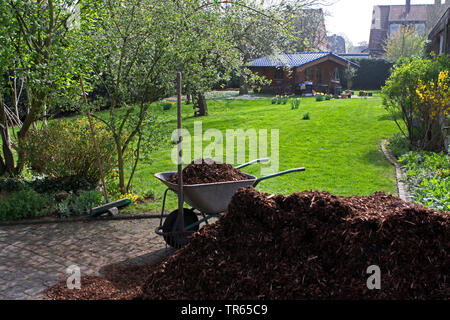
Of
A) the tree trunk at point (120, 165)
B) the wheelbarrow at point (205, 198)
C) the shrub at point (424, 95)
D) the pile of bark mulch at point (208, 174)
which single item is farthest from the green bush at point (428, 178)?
the tree trunk at point (120, 165)

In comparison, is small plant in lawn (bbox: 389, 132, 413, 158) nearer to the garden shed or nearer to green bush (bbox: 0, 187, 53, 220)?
green bush (bbox: 0, 187, 53, 220)

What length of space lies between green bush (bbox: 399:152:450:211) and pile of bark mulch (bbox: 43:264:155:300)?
3.47 meters

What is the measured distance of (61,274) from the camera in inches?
165

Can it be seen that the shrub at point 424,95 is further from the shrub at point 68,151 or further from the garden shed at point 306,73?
the garden shed at point 306,73

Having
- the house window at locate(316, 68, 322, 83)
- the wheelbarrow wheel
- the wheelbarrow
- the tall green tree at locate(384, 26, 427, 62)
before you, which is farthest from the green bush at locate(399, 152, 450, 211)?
the tall green tree at locate(384, 26, 427, 62)

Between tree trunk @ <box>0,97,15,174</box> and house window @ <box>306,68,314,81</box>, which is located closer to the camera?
tree trunk @ <box>0,97,15,174</box>

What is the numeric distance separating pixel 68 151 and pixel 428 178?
579 cm

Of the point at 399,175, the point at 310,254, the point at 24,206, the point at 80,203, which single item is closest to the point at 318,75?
the point at 399,175

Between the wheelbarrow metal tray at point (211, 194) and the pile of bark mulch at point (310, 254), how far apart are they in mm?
832

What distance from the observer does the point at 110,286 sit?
12.6 feet

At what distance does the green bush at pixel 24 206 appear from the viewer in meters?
6.08

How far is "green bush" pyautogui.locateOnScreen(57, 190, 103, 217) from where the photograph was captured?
6168 mm

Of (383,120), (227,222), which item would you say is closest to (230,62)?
(227,222)
